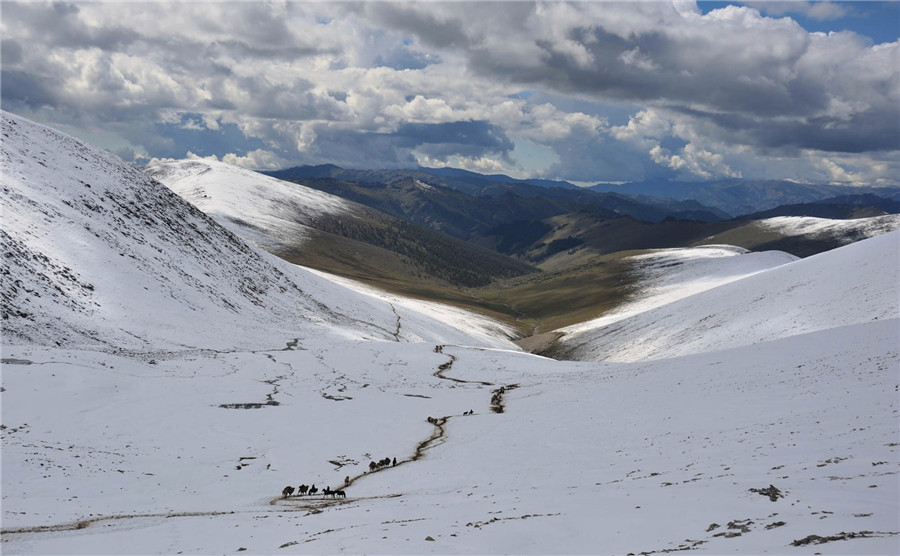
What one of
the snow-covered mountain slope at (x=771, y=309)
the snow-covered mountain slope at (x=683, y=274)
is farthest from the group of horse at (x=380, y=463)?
the snow-covered mountain slope at (x=683, y=274)

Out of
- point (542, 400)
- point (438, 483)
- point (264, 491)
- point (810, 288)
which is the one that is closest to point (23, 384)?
point (264, 491)

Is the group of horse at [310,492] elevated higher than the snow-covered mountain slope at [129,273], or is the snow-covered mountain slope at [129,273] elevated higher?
the snow-covered mountain slope at [129,273]

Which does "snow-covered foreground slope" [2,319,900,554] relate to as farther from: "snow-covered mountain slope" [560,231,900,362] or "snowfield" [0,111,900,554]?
"snow-covered mountain slope" [560,231,900,362]

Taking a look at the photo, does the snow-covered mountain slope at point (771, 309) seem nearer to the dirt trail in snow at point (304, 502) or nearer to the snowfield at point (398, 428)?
the snowfield at point (398, 428)

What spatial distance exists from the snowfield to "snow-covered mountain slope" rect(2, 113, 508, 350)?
15.3 inches

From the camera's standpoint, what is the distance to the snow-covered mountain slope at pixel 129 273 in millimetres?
47500

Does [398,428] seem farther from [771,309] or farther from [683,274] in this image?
[683,274]

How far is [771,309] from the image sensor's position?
72.1 metres

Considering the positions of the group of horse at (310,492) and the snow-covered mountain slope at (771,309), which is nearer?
the group of horse at (310,492)

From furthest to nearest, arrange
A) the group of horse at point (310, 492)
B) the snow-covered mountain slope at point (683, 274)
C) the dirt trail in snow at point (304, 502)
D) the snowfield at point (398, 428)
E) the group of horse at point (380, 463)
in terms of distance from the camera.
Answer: the snow-covered mountain slope at point (683, 274) → the group of horse at point (380, 463) → the group of horse at point (310, 492) → the dirt trail in snow at point (304, 502) → the snowfield at point (398, 428)

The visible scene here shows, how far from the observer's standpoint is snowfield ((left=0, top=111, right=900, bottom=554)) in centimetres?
1566

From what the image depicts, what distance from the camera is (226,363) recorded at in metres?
44.6

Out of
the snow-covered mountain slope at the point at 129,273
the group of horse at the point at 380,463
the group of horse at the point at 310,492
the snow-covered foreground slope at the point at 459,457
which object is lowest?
the group of horse at the point at 380,463

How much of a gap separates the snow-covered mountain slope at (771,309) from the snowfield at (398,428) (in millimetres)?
594
